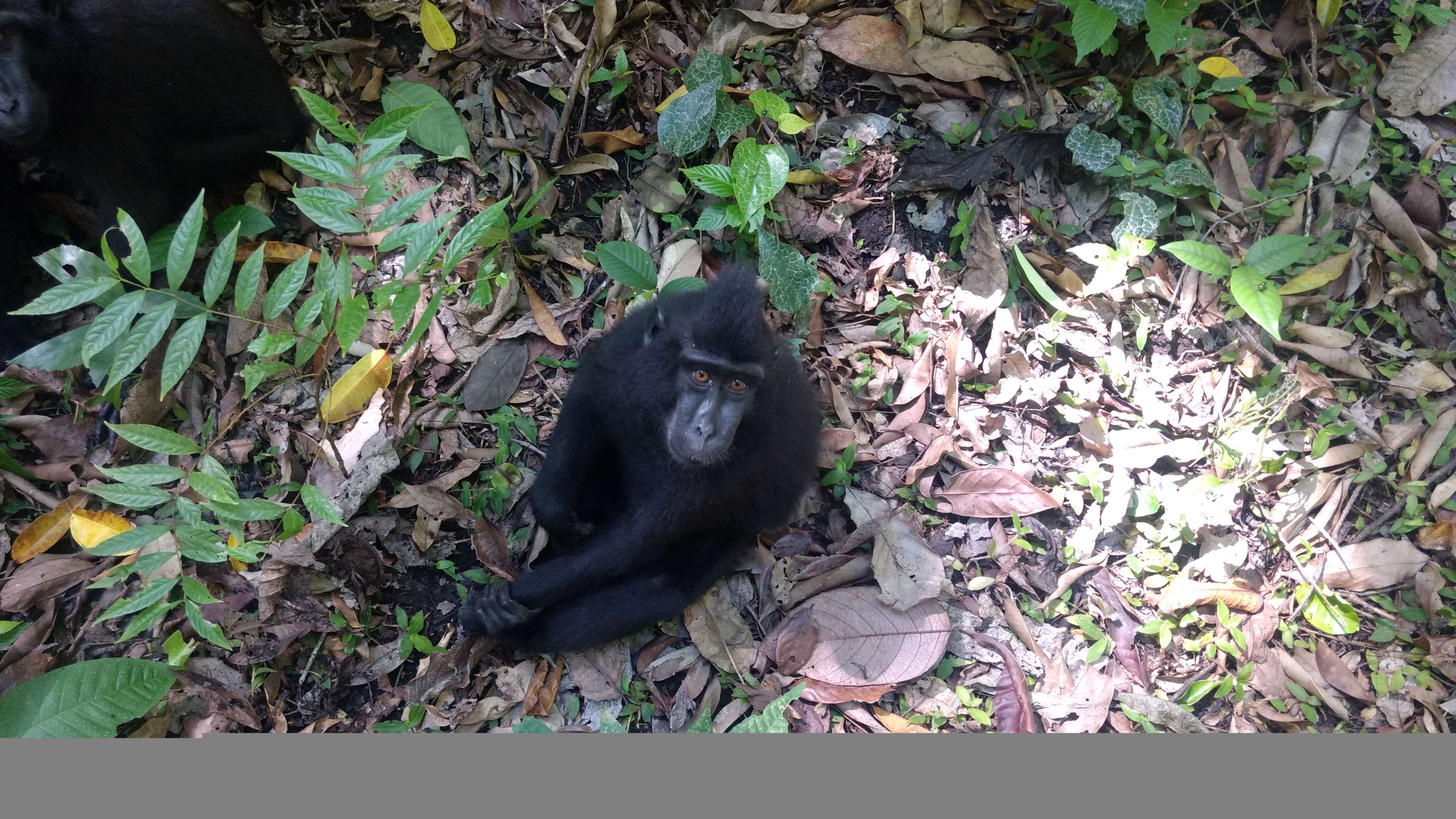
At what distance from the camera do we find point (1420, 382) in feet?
17.0

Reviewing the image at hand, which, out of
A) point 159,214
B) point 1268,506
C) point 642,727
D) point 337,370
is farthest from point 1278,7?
point 159,214

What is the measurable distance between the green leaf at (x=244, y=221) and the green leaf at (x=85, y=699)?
2.55 metres

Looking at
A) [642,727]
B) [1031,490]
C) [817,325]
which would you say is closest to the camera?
[642,727]

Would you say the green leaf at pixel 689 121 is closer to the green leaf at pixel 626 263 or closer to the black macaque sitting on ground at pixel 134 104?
the green leaf at pixel 626 263

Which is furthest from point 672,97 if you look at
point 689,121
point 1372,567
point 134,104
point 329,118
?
point 1372,567

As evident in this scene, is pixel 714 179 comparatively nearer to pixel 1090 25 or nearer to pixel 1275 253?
pixel 1090 25

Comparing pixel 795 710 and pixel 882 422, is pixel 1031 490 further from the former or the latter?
pixel 795 710

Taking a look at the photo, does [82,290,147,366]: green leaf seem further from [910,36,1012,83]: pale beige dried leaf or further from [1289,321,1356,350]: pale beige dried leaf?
[1289,321,1356,350]: pale beige dried leaf

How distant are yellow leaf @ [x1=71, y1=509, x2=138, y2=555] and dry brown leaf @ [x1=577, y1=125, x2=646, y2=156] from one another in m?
3.19

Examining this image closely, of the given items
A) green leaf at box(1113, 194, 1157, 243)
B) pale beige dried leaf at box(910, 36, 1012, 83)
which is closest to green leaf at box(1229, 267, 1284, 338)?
green leaf at box(1113, 194, 1157, 243)

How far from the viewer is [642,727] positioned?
15.1 feet

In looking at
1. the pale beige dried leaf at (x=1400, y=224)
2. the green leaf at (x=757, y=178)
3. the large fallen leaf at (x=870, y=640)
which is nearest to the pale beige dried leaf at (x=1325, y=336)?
the pale beige dried leaf at (x=1400, y=224)

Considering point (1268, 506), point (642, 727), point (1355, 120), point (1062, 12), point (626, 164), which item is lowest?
point (642, 727)

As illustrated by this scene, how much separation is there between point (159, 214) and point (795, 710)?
4.37 meters
